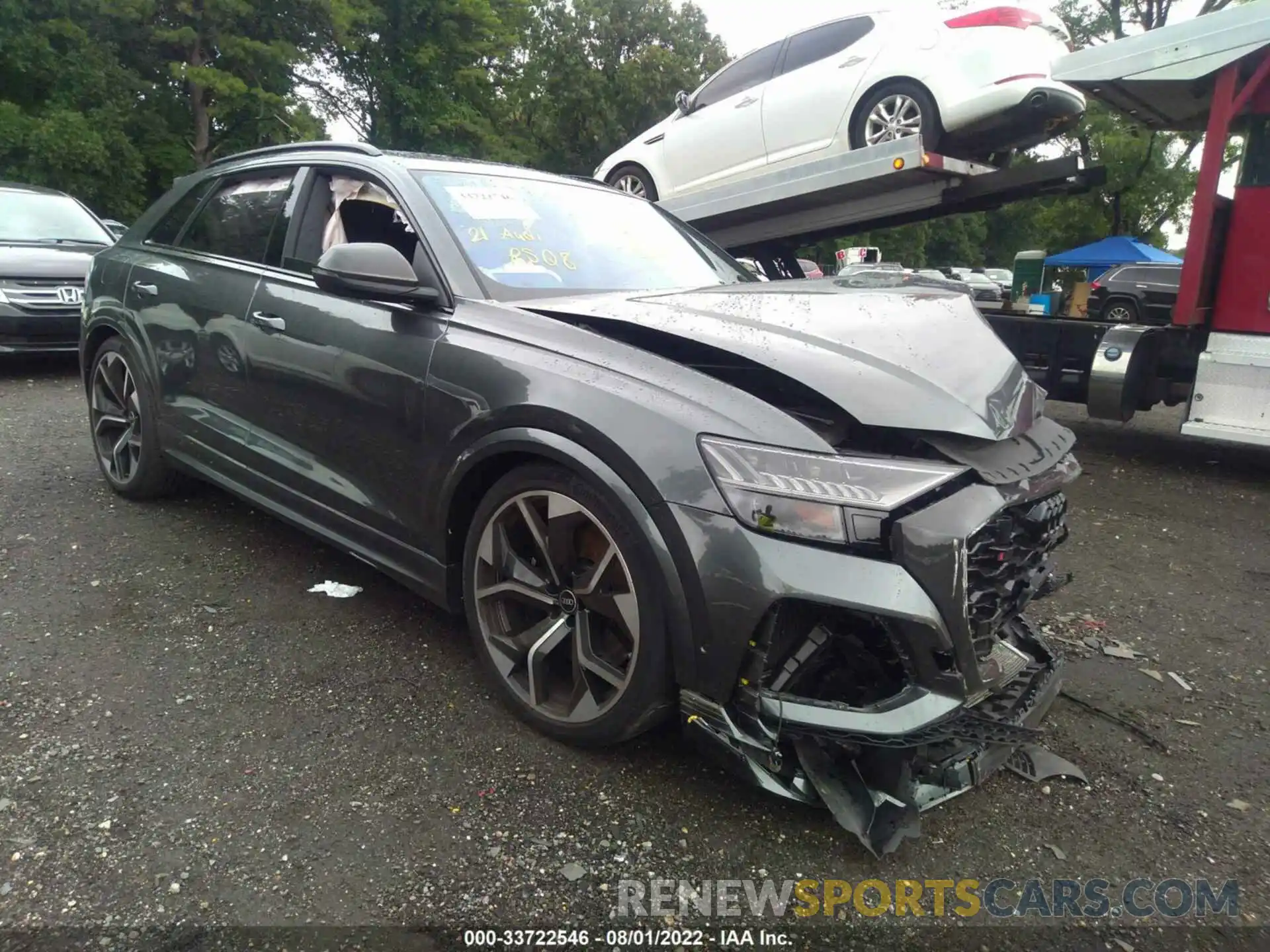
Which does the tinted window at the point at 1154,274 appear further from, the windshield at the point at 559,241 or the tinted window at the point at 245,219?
the tinted window at the point at 245,219

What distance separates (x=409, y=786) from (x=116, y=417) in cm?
316

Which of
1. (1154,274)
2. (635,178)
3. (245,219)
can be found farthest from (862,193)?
(1154,274)

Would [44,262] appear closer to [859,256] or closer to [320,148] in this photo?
[320,148]

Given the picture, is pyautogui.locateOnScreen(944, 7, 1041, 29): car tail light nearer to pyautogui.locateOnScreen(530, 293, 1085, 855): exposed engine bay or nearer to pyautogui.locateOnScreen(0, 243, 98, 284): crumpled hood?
pyautogui.locateOnScreen(530, 293, 1085, 855): exposed engine bay

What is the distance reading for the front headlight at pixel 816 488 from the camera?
197 centimetres

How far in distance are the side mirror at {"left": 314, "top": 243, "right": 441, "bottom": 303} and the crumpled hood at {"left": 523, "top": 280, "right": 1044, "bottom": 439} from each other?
39 cm

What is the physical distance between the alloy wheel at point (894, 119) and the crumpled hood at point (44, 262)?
6.99m

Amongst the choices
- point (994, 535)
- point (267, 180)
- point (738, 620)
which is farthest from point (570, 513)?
point (267, 180)

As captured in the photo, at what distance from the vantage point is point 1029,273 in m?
11.6

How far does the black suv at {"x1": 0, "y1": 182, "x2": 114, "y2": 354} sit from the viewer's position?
24.1 ft

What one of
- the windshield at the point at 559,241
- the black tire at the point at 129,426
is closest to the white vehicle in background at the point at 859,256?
the windshield at the point at 559,241

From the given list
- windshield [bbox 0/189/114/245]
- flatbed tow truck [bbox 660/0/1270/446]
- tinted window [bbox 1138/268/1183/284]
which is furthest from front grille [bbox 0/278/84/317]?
tinted window [bbox 1138/268/1183/284]

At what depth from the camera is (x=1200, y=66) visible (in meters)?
5.46

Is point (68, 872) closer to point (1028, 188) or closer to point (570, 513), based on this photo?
point (570, 513)
